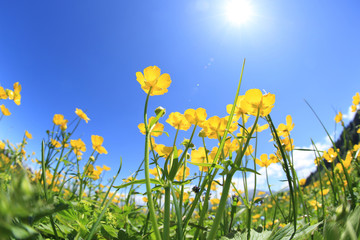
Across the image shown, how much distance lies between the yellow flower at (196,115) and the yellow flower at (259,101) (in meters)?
0.21

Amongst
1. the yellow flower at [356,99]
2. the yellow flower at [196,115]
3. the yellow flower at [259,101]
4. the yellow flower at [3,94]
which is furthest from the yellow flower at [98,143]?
the yellow flower at [356,99]

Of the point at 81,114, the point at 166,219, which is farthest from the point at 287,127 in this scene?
the point at 81,114

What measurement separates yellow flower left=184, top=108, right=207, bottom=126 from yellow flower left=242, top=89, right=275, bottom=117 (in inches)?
8.3

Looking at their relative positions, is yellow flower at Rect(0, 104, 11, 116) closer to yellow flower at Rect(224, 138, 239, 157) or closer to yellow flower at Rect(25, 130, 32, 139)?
yellow flower at Rect(25, 130, 32, 139)

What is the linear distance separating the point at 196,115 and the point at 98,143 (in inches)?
51.3

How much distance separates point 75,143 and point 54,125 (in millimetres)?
614

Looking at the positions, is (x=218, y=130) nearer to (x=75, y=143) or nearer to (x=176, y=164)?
(x=176, y=164)

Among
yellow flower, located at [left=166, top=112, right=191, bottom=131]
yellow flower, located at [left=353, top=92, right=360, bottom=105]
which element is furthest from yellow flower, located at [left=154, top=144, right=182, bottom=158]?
yellow flower, located at [left=353, top=92, right=360, bottom=105]

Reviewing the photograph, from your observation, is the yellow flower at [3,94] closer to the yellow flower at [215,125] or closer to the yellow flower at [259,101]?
the yellow flower at [215,125]

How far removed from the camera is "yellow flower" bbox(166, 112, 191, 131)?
1150mm

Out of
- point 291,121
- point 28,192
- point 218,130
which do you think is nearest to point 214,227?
point 218,130

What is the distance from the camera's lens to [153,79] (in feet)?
3.32

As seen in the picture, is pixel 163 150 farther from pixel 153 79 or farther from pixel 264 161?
pixel 264 161

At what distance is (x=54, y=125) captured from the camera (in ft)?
8.23
